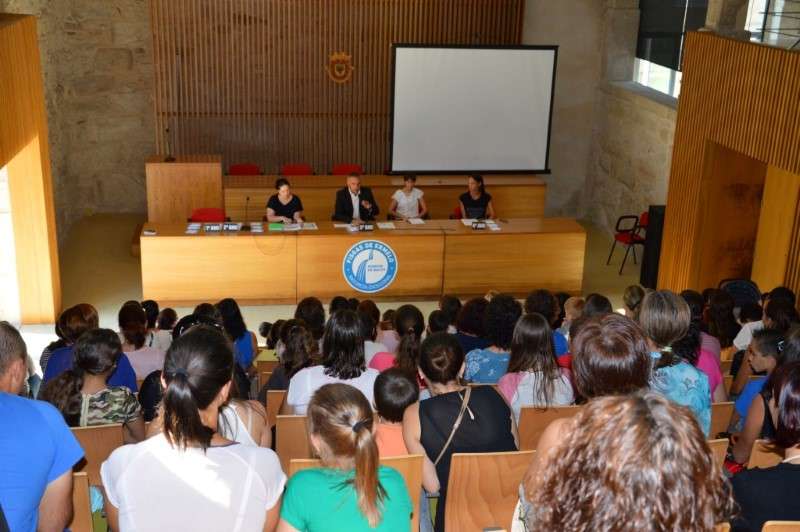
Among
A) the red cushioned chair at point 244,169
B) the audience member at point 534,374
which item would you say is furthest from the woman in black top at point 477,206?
the audience member at point 534,374

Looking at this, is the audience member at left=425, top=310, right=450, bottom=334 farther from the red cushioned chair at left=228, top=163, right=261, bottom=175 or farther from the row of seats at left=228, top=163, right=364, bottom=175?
the red cushioned chair at left=228, top=163, right=261, bottom=175

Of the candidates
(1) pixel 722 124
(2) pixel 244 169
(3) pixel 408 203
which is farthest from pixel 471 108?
(1) pixel 722 124

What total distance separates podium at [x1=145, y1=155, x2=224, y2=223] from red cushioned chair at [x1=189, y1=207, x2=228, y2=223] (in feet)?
2.18

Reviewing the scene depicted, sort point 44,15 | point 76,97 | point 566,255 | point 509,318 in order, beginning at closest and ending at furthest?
1. point 509,318
2. point 566,255
3. point 44,15
4. point 76,97

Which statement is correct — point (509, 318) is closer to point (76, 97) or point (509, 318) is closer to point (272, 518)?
point (272, 518)

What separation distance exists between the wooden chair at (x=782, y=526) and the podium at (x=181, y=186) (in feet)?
30.5

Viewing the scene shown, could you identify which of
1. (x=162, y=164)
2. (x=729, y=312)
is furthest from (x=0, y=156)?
(x=729, y=312)

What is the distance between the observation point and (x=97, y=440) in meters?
3.90

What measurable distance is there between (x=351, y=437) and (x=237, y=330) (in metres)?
3.52

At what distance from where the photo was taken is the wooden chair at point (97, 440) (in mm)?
3850

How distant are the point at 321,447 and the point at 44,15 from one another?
32.1ft

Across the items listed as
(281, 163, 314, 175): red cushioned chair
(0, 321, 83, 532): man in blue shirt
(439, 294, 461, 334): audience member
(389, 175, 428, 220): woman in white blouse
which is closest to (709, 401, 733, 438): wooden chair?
(439, 294, 461, 334): audience member

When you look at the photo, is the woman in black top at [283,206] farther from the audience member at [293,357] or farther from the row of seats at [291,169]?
the audience member at [293,357]

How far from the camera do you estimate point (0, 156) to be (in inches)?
275
